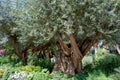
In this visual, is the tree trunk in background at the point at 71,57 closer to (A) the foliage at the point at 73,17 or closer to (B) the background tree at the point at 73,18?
(B) the background tree at the point at 73,18

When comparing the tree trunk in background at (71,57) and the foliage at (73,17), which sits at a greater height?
the foliage at (73,17)

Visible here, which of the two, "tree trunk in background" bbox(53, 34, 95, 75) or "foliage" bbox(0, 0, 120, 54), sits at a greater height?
"foliage" bbox(0, 0, 120, 54)

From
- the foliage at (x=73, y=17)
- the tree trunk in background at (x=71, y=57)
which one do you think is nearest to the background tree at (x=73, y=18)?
the foliage at (x=73, y=17)

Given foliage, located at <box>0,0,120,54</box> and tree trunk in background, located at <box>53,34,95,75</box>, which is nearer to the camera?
foliage, located at <box>0,0,120,54</box>

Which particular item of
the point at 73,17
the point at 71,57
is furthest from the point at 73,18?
the point at 71,57

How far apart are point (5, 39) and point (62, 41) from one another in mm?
4269

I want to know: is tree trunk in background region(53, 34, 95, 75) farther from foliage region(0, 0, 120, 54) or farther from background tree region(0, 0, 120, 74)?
foliage region(0, 0, 120, 54)

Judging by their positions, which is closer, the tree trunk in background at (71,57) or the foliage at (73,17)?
the foliage at (73,17)

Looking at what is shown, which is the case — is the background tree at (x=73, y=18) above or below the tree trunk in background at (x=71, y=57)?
above

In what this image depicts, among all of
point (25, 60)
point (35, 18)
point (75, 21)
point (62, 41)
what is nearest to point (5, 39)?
point (25, 60)

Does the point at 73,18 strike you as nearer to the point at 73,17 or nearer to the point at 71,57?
the point at 73,17

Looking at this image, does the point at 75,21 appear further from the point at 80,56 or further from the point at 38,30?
the point at 80,56

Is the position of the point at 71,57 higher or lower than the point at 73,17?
lower

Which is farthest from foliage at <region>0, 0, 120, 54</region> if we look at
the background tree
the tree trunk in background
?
the tree trunk in background
